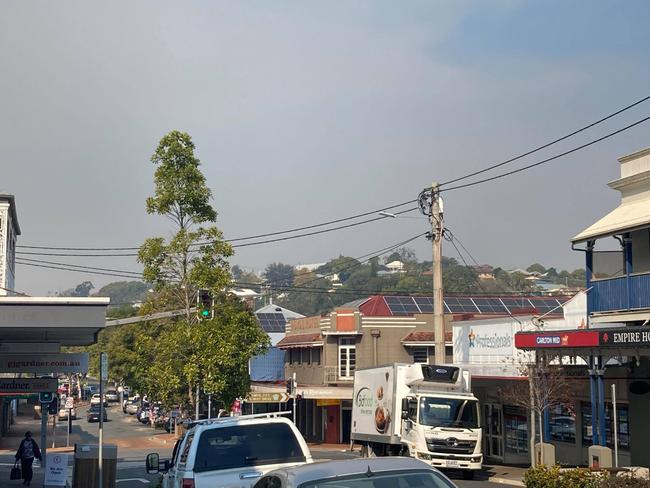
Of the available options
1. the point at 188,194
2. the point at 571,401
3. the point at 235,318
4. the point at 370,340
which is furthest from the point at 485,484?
the point at 370,340

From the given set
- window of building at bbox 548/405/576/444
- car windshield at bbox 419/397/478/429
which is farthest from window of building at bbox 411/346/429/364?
car windshield at bbox 419/397/478/429

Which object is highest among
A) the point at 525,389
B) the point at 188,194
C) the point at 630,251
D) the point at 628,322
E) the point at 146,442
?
the point at 188,194

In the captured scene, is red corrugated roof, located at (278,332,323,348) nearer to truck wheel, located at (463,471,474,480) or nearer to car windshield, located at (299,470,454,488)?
truck wheel, located at (463,471,474,480)

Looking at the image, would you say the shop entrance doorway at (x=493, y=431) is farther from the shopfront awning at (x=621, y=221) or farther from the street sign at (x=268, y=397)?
the street sign at (x=268, y=397)

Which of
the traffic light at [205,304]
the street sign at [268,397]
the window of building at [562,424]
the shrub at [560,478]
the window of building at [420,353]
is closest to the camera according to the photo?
the shrub at [560,478]

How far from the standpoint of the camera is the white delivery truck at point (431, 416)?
2931 cm

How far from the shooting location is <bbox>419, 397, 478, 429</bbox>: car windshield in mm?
29578

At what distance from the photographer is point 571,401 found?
3200 centimetres

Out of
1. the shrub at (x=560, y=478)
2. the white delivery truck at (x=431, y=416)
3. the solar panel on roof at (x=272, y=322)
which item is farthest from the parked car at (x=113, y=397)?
the shrub at (x=560, y=478)

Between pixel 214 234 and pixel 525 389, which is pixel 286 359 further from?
pixel 525 389

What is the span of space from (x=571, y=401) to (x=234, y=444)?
21.2m

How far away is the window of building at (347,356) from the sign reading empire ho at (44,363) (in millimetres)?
32517

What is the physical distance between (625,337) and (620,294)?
18.3ft

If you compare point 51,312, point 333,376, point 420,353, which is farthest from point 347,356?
point 51,312
